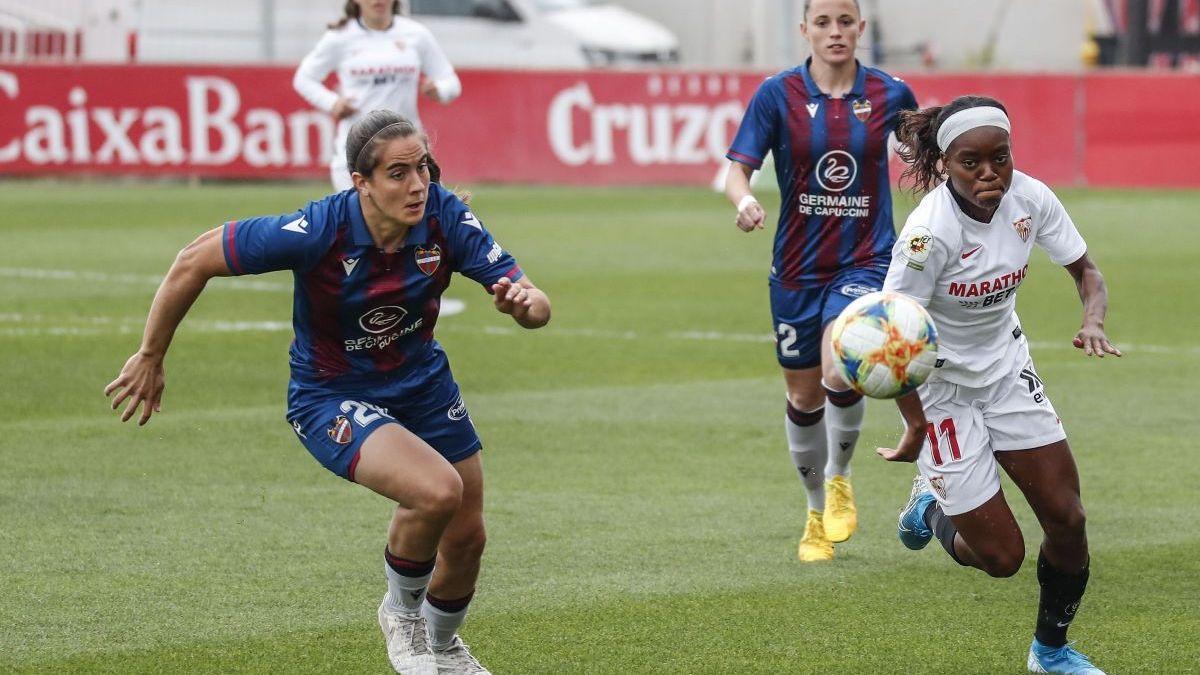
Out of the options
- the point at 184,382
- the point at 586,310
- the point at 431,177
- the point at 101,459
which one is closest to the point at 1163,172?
the point at 586,310

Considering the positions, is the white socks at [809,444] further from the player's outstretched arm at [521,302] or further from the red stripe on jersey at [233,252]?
the red stripe on jersey at [233,252]

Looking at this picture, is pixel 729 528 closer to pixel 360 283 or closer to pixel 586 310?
pixel 360 283

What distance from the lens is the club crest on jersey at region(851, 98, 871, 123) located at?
816 cm

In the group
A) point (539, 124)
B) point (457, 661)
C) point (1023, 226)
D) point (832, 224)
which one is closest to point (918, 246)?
point (1023, 226)

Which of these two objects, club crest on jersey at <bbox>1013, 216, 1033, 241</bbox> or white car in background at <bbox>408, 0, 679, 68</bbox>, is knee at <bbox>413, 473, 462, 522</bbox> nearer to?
club crest on jersey at <bbox>1013, 216, 1033, 241</bbox>

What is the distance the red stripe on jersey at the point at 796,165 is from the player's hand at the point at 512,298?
8.88 feet

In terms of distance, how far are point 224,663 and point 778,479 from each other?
3.84 meters

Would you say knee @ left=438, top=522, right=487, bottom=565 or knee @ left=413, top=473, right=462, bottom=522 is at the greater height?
knee @ left=413, top=473, right=462, bottom=522

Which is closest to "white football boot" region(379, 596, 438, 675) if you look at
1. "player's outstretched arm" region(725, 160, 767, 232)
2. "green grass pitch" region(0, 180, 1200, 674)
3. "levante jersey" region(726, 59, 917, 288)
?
"green grass pitch" region(0, 180, 1200, 674)

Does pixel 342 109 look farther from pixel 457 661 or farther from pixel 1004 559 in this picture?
pixel 1004 559

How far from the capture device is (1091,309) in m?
6.30

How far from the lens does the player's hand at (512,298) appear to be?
5.68 metres

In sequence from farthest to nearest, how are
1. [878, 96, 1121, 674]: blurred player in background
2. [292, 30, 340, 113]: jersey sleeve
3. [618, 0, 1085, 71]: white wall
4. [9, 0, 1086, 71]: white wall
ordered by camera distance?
[618, 0, 1085, 71]: white wall, [9, 0, 1086, 71]: white wall, [292, 30, 340, 113]: jersey sleeve, [878, 96, 1121, 674]: blurred player in background

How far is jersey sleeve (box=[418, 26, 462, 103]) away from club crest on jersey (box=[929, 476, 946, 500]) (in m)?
8.43
